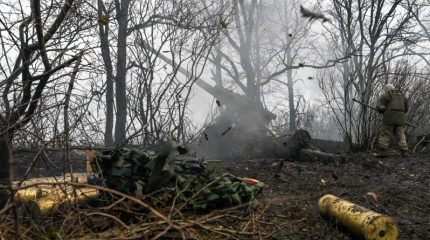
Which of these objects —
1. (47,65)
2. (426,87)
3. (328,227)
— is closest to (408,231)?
(328,227)

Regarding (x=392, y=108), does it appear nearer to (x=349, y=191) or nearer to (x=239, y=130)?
(x=239, y=130)

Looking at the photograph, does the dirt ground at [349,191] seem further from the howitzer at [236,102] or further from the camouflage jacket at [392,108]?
the howitzer at [236,102]

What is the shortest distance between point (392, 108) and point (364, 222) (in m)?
6.92

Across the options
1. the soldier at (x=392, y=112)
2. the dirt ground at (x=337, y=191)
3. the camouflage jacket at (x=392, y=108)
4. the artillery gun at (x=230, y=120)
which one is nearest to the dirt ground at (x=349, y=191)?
the dirt ground at (x=337, y=191)

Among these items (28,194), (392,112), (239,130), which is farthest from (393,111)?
(28,194)

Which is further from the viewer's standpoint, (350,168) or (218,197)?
(350,168)

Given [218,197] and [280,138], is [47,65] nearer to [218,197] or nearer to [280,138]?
[218,197]

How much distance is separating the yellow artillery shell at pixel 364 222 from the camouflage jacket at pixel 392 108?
21.4 feet

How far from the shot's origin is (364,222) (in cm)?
234

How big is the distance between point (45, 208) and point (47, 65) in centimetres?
133

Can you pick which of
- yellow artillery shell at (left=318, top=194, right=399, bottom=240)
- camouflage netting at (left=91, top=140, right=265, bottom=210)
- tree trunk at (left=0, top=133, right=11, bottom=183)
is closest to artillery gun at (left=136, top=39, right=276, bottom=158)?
tree trunk at (left=0, top=133, right=11, bottom=183)

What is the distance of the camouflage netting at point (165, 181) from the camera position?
105 inches

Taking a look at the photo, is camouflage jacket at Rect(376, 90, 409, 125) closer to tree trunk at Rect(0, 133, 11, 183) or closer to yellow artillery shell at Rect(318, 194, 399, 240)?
yellow artillery shell at Rect(318, 194, 399, 240)

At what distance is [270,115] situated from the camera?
10.8 metres
